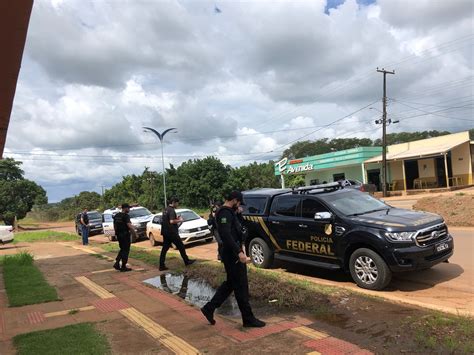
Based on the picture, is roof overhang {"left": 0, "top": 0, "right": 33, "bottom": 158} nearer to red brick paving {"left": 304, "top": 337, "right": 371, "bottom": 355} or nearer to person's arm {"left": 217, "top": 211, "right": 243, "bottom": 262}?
person's arm {"left": 217, "top": 211, "right": 243, "bottom": 262}

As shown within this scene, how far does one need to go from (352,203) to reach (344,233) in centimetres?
93

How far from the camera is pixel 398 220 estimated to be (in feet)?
24.3

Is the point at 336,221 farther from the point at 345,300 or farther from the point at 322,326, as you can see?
the point at 322,326

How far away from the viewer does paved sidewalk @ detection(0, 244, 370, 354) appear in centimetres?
493

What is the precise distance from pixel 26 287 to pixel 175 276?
3115 millimetres

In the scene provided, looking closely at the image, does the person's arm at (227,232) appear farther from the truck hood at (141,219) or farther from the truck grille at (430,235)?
the truck hood at (141,219)

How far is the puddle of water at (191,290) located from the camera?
22.0 feet

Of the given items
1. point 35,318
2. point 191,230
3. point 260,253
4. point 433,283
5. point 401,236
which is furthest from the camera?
point 191,230

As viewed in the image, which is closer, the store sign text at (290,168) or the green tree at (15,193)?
the store sign text at (290,168)

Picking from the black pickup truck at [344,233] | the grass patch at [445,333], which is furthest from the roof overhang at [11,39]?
the black pickup truck at [344,233]

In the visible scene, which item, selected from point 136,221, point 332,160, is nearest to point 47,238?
point 136,221

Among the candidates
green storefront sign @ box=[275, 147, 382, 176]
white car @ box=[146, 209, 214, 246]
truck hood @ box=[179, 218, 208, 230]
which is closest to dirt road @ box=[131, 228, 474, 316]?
white car @ box=[146, 209, 214, 246]

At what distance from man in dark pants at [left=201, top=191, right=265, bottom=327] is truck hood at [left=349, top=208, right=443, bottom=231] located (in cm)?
278

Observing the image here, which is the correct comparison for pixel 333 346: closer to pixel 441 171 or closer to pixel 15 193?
pixel 441 171
